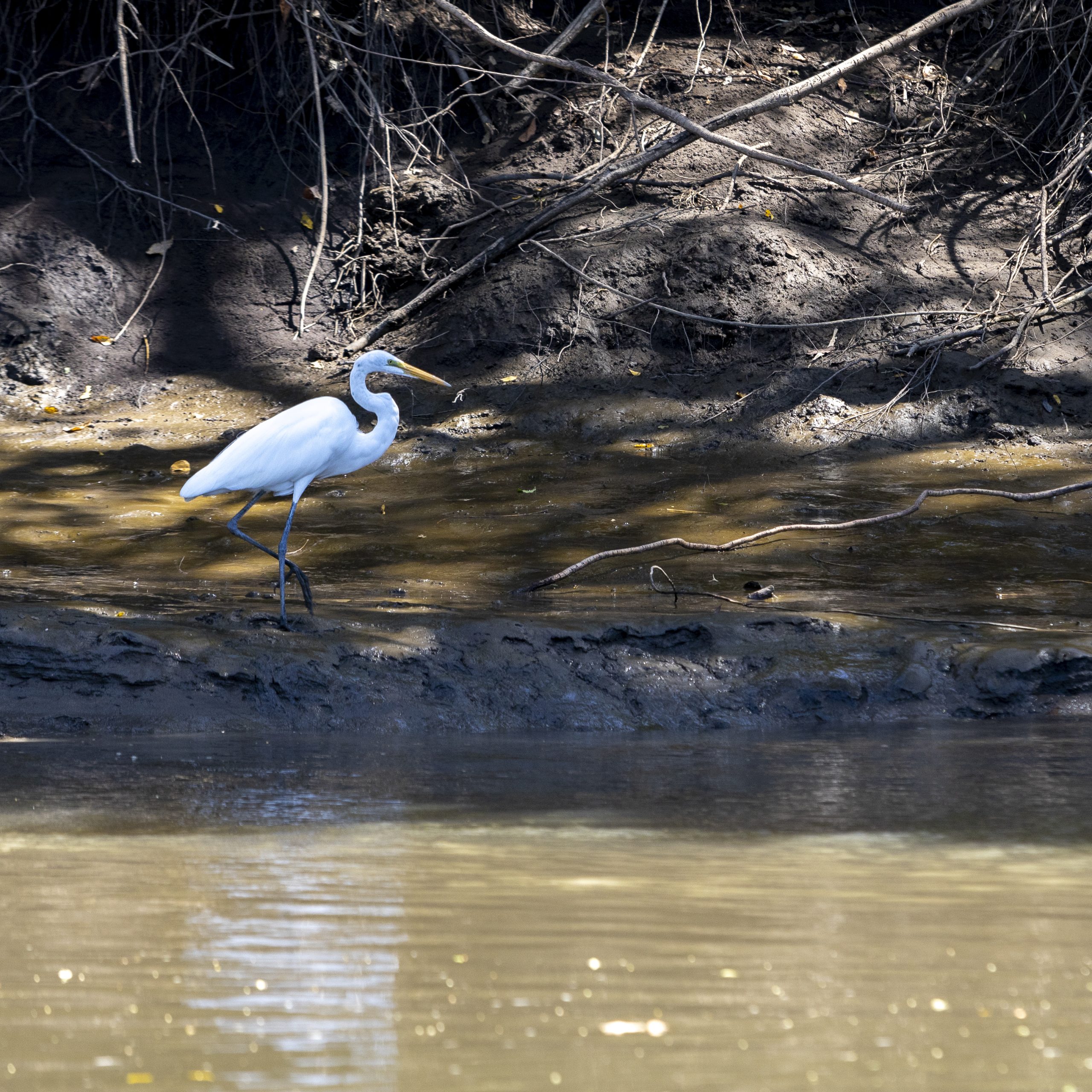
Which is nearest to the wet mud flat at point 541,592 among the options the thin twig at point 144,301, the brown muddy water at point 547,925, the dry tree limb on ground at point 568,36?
the brown muddy water at point 547,925

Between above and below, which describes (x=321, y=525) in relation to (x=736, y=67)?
below

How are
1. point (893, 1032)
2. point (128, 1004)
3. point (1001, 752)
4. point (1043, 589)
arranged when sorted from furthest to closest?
point (1043, 589), point (1001, 752), point (128, 1004), point (893, 1032)

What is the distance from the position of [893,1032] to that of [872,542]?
5457 millimetres

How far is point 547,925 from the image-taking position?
2.24 meters

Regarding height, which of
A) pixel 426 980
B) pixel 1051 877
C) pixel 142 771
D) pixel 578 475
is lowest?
pixel 578 475

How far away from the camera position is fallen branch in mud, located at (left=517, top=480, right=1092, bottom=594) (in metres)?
6.16

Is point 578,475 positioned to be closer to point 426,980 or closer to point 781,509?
point 781,509

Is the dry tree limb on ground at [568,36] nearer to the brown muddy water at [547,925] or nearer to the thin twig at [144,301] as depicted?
the thin twig at [144,301]

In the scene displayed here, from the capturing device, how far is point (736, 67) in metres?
12.6

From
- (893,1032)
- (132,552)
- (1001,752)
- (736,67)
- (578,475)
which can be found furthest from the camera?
(736,67)

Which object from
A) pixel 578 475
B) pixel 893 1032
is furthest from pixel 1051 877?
pixel 578 475

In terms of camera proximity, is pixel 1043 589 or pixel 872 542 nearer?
pixel 1043 589

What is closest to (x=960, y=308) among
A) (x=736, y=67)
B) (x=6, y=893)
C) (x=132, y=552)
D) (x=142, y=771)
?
(x=736, y=67)

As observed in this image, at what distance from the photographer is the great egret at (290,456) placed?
593cm
